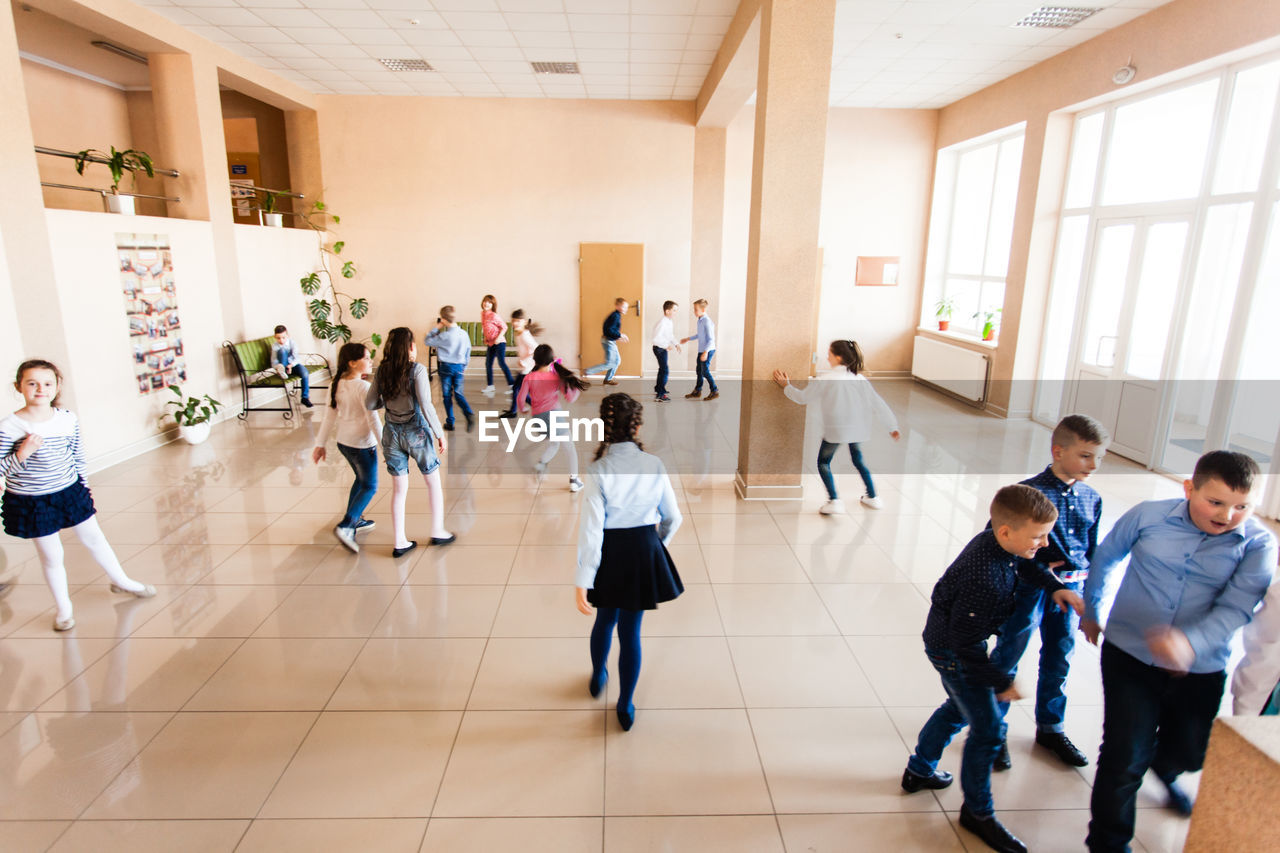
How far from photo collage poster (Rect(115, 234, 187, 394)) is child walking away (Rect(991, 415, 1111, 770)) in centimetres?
783

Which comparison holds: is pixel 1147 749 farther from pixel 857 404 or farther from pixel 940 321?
pixel 940 321

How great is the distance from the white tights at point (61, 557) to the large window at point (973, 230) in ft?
31.8

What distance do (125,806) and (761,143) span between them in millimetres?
5417

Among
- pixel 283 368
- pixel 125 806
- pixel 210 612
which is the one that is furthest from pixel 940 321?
pixel 125 806

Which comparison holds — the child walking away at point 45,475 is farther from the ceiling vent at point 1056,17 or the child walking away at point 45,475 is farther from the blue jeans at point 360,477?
the ceiling vent at point 1056,17

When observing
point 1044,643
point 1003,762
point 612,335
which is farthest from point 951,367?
point 1003,762

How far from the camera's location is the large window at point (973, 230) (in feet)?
31.5

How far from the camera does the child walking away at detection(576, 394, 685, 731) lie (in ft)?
8.95

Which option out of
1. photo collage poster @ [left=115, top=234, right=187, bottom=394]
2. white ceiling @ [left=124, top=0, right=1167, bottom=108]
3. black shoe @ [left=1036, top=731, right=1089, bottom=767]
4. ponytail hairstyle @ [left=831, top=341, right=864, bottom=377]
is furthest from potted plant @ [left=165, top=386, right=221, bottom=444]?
black shoe @ [left=1036, top=731, right=1089, bottom=767]

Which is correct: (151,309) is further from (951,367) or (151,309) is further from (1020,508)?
(951,367)

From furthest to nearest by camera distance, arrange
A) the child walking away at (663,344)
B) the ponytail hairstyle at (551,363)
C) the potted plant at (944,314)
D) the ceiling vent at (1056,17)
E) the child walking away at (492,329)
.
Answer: the potted plant at (944,314) < the child walking away at (663,344) < the child walking away at (492,329) < the ceiling vent at (1056,17) < the ponytail hairstyle at (551,363)

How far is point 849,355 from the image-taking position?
5.20 m

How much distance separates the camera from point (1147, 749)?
2.18 metres

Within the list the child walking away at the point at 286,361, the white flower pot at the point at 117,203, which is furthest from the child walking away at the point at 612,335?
the white flower pot at the point at 117,203
